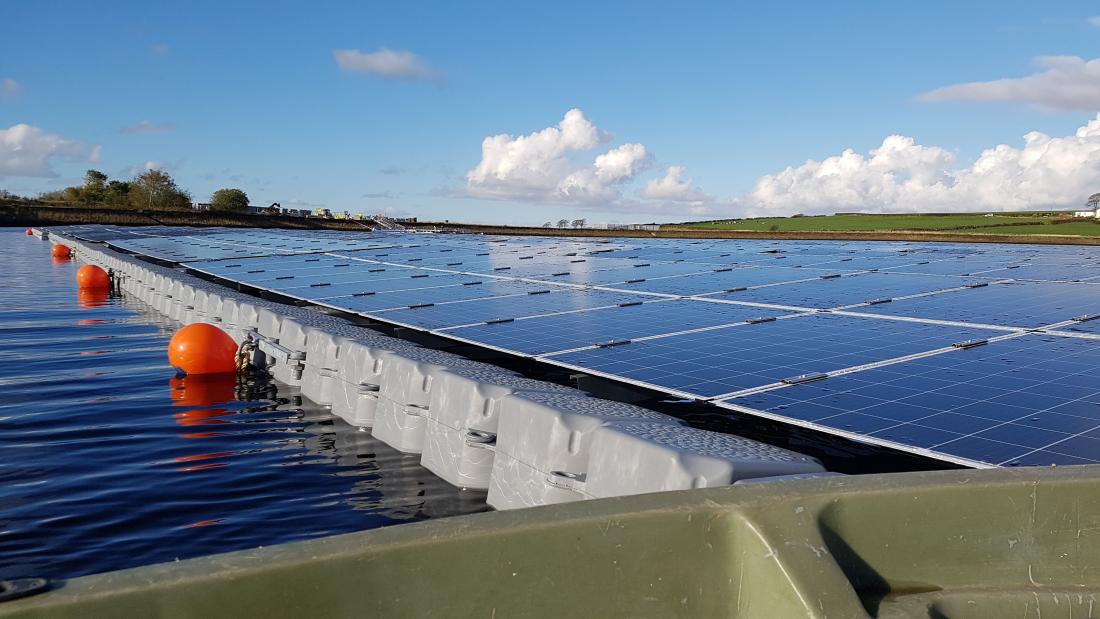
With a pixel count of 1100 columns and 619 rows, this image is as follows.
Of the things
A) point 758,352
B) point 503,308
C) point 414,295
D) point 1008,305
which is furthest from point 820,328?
point 414,295

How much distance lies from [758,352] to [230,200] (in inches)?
4497

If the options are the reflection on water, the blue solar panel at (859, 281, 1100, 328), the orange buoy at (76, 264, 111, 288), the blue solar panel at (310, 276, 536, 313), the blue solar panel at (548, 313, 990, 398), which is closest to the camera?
the reflection on water

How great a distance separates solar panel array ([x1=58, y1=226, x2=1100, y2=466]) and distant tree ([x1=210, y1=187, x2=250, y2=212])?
89740 millimetres

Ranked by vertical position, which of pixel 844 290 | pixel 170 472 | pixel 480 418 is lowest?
pixel 170 472

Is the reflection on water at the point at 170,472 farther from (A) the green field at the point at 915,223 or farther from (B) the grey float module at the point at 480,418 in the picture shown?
(A) the green field at the point at 915,223

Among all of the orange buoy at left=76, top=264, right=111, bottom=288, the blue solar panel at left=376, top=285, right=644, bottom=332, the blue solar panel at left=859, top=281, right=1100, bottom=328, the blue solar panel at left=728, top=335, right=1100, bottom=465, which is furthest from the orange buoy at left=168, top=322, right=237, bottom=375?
the orange buoy at left=76, top=264, right=111, bottom=288

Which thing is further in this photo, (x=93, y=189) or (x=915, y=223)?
(x=93, y=189)

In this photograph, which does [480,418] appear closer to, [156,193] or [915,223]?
[915,223]

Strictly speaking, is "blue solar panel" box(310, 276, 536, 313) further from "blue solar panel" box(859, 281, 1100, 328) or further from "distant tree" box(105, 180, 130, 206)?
"distant tree" box(105, 180, 130, 206)

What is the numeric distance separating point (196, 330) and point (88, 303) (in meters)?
15.2

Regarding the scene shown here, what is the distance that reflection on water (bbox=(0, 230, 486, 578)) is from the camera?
7.77 meters

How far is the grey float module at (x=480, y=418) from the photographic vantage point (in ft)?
20.5

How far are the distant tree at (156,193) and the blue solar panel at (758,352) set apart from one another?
11234 cm

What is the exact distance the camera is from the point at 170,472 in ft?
32.0
